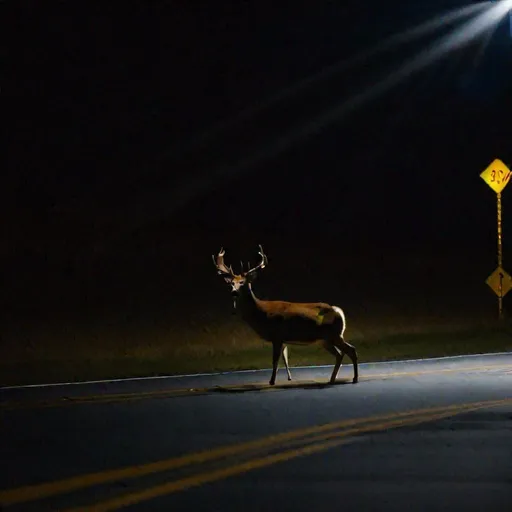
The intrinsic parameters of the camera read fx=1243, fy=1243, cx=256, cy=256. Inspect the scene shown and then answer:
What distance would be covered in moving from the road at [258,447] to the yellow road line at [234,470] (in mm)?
16

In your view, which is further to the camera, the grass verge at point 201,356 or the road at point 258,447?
the grass verge at point 201,356

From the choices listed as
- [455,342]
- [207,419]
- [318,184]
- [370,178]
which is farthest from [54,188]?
[207,419]

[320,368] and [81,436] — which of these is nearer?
[81,436]

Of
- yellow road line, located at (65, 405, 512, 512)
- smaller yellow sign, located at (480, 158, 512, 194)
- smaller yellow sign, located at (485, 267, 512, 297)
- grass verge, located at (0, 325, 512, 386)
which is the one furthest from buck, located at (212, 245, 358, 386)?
smaller yellow sign, located at (480, 158, 512, 194)

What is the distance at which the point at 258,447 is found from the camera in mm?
13023

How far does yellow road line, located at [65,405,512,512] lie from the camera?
→ 9766 millimetres

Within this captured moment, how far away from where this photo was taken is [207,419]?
621 inches

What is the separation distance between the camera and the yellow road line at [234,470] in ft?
32.0

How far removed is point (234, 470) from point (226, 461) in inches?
22.7

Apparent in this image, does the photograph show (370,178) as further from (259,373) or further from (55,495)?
(55,495)

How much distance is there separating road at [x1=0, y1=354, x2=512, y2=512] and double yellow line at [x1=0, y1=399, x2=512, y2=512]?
0.02 m

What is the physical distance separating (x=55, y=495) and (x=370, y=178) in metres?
79.4

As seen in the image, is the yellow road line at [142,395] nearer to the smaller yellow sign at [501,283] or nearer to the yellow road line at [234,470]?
the yellow road line at [234,470]

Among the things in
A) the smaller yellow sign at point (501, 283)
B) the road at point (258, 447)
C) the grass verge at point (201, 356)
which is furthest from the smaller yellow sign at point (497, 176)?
the road at point (258, 447)
